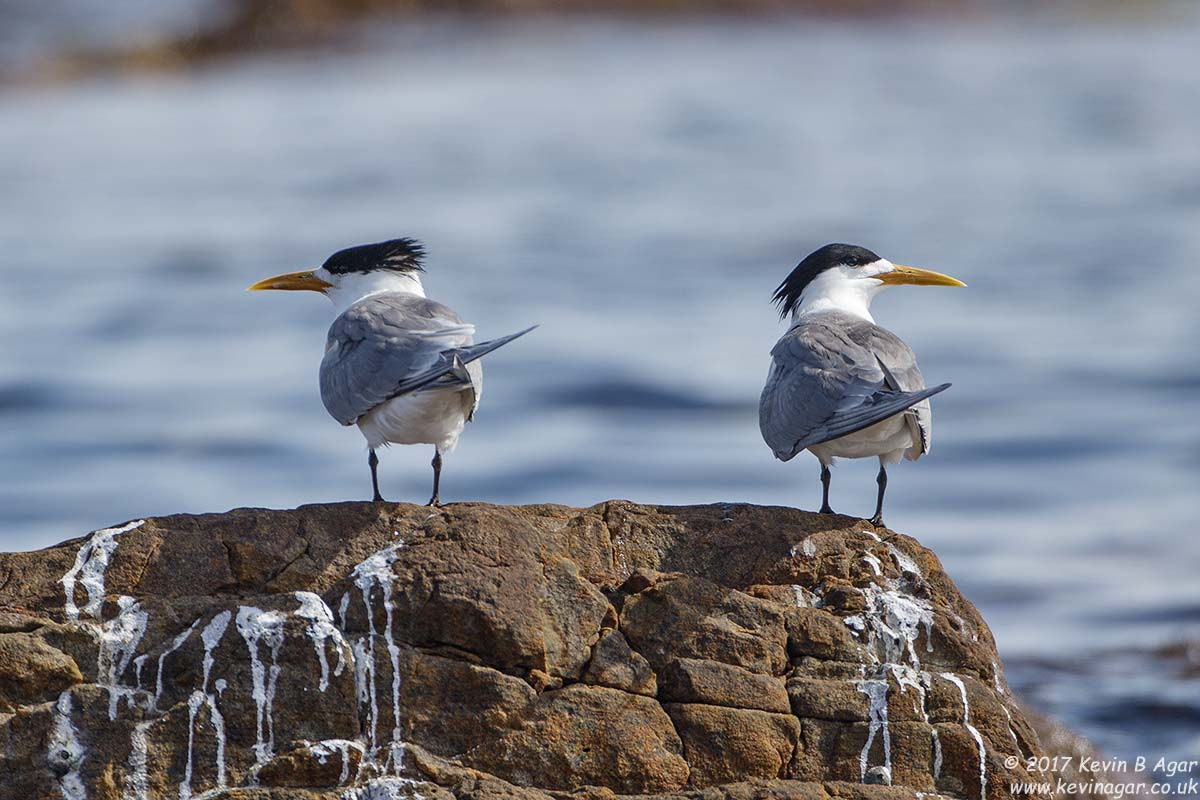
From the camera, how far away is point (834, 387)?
6.16 metres

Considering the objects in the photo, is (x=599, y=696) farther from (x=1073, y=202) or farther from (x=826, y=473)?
(x=1073, y=202)

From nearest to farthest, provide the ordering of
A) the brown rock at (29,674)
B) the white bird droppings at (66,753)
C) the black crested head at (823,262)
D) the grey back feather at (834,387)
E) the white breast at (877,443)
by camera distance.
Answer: the white bird droppings at (66,753) < the brown rock at (29,674) < the grey back feather at (834,387) < the white breast at (877,443) < the black crested head at (823,262)

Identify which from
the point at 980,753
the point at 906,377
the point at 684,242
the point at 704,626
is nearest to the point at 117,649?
the point at 704,626

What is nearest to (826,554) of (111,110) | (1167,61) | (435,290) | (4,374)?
(4,374)

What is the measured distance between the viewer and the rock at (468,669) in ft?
16.9

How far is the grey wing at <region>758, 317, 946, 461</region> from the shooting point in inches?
238

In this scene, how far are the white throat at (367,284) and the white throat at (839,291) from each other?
171 cm

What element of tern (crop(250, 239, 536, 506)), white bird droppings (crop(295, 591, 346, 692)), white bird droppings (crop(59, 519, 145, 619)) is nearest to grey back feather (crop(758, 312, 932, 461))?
tern (crop(250, 239, 536, 506))

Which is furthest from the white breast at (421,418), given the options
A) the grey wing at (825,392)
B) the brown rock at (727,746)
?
the brown rock at (727,746)

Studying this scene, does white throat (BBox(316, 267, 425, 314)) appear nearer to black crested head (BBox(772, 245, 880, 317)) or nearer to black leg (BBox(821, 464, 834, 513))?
black crested head (BBox(772, 245, 880, 317))

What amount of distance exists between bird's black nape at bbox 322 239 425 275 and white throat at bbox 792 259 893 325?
1715 mm

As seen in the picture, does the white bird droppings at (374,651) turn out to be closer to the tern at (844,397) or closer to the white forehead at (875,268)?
the tern at (844,397)

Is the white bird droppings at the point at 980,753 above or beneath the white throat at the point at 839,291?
beneath

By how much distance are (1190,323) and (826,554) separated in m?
18.4
